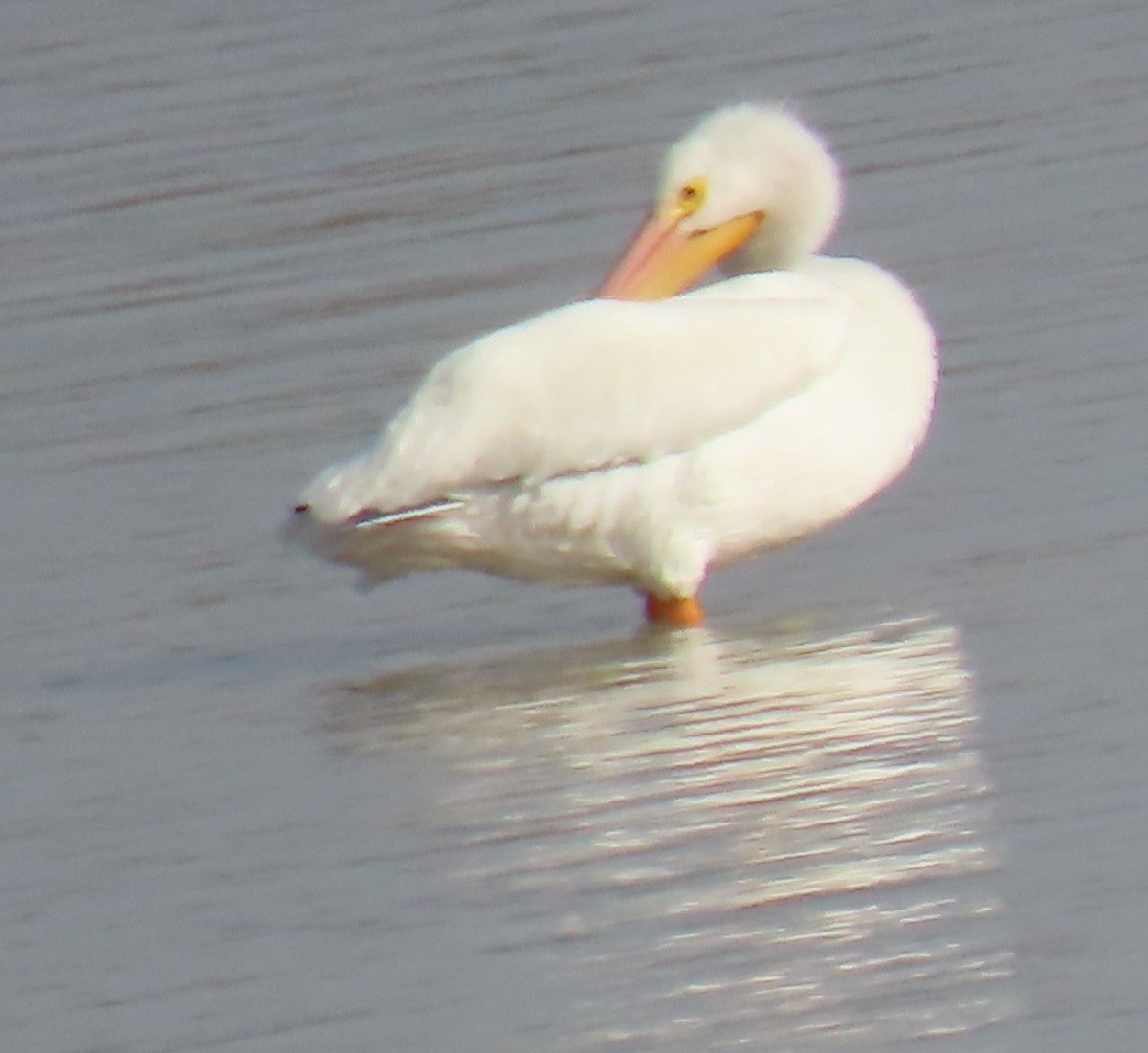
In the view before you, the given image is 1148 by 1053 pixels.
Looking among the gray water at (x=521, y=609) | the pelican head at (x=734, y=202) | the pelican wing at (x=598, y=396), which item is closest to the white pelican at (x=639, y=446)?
the pelican wing at (x=598, y=396)

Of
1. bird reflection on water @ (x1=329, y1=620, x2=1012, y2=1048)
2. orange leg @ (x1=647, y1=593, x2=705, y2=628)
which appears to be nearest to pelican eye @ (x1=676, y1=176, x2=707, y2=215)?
orange leg @ (x1=647, y1=593, x2=705, y2=628)

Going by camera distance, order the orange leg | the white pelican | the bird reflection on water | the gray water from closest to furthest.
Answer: the bird reflection on water < the gray water < the white pelican < the orange leg

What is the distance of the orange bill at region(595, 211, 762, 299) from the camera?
24.3ft

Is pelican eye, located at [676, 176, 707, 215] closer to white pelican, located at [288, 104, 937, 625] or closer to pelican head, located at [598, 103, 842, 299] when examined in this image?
pelican head, located at [598, 103, 842, 299]

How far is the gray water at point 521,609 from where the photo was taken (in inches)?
193

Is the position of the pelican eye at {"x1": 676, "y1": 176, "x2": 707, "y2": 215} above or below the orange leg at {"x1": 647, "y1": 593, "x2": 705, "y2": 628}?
above

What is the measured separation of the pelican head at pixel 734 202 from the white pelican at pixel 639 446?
0.43m

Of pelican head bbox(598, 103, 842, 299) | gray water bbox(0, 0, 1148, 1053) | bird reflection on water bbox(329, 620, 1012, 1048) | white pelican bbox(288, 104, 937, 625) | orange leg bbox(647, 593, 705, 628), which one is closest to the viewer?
bird reflection on water bbox(329, 620, 1012, 1048)

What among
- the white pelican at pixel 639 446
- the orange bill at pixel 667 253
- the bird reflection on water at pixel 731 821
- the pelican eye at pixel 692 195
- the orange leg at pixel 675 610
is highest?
the pelican eye at pixel 692 195

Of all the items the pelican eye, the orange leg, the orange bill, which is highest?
the pelican eye

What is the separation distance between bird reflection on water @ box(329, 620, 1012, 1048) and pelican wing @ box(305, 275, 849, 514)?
36 cm

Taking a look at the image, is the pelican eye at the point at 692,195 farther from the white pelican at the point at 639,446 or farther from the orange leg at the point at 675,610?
the orange leg at the point at 675,610

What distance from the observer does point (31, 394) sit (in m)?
8.56

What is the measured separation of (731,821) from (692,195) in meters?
2.23
